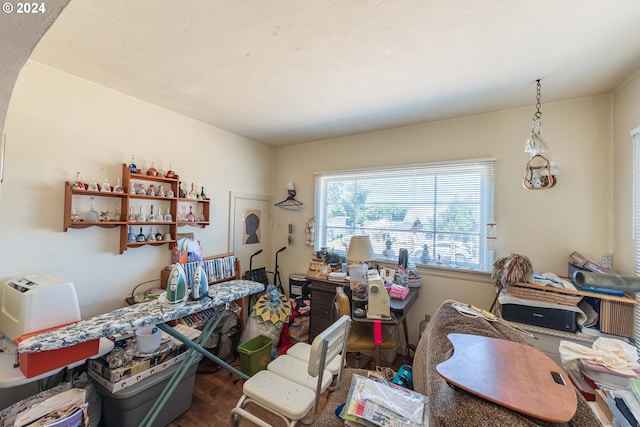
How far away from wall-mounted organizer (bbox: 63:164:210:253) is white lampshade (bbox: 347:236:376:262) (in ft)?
5.49

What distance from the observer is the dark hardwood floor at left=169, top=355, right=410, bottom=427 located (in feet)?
6.27

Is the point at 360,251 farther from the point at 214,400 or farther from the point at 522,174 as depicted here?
the point at 214,400

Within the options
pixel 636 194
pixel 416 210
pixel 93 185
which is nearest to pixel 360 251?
pixel 416 210

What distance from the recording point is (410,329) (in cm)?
288

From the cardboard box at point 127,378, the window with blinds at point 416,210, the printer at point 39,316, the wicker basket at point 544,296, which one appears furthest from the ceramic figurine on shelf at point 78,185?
the wicker basket at point 544,296

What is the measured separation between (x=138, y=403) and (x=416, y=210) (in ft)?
9.67

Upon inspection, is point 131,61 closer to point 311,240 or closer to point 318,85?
point 318,85

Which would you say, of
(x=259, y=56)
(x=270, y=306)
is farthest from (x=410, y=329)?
(x=259, y=56)

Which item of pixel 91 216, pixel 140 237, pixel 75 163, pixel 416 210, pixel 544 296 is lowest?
pixel 544 296

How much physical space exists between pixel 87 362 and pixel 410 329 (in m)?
2.91

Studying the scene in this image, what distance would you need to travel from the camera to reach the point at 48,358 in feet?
4.52

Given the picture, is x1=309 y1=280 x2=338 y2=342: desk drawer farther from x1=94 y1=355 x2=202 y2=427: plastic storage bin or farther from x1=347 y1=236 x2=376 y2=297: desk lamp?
x1=94 y1=355 x2=202 y2=427: plastic storage bin

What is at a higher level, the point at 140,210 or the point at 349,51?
the point at 349,51

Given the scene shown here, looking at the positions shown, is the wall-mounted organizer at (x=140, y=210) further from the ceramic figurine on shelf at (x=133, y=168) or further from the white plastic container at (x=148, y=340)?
the white plastic container at (x=148, y=340)
